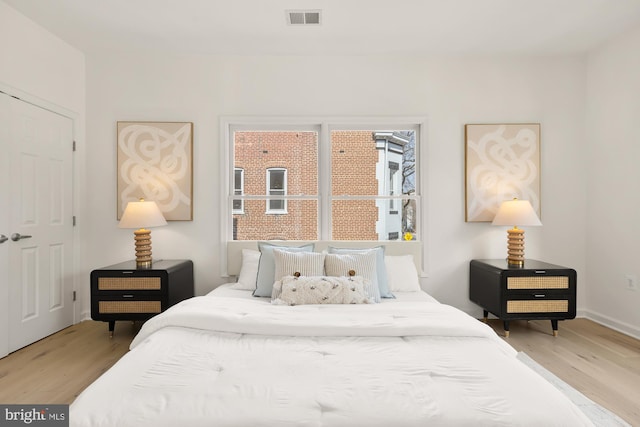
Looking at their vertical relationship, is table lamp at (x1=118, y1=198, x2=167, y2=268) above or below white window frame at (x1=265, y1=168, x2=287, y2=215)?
below

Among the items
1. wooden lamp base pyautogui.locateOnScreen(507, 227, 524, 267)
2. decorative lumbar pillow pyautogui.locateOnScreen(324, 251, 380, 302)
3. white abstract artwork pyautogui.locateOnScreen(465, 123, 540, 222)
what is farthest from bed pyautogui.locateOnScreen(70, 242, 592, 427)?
white abstract artwork pyautogui.locateOnScreen(465, 123, 540, 222)

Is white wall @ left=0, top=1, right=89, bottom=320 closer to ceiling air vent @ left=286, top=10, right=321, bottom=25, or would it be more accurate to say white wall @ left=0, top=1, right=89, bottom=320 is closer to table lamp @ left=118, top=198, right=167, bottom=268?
table lamp @ left=118, top=198, right=167, bottom=268

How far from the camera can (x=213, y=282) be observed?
392 centimetres

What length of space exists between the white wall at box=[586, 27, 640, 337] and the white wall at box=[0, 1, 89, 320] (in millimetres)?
5162

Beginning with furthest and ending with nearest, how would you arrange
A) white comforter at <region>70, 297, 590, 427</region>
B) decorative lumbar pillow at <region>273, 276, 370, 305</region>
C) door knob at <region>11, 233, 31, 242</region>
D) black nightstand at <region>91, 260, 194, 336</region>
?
black nightstand at <region>91, 260, 194, 336</region>
door knob at <region>11, 233, 31, 242</region>
decorative lumbar pillow at <region>273, 276, 370, 305</region>
white comforter at <region>70, 297, 590, 427</region>

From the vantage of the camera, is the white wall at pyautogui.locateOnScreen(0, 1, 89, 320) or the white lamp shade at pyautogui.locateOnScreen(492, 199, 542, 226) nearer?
the white wall at pyautogui.locateOnScreen(0, 1, 89, 320)

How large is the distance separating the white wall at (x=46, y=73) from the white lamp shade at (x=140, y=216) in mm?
743

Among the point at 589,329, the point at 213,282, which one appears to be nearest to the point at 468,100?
the point at 589,329

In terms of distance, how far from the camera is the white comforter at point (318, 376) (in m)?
1.31

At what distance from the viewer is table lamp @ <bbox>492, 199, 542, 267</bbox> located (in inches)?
138

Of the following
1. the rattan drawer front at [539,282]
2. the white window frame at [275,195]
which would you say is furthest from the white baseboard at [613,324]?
the white window frame at [275,195]

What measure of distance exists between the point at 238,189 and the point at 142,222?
3.24ft

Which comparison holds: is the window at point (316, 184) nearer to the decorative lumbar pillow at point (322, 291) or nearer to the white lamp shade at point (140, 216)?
the white lamp shade at point (140, 216)

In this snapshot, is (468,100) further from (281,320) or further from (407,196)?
(281,320)
